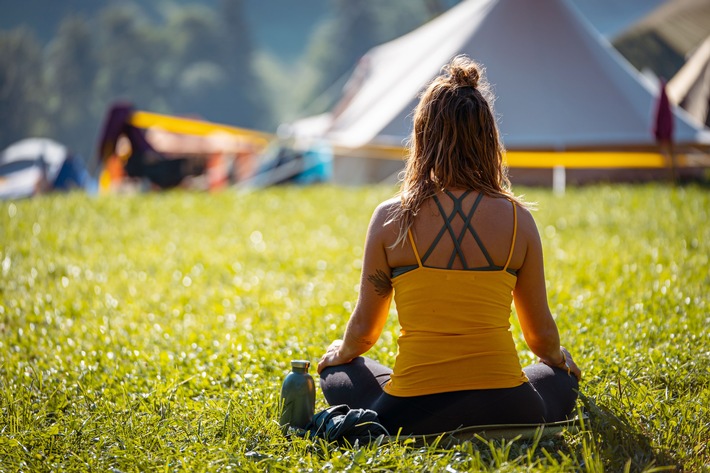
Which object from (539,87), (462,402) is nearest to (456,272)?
(462,402)

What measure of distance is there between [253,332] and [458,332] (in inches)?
98.5

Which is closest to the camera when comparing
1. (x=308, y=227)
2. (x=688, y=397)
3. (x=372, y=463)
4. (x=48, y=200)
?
(x=372, y=463)

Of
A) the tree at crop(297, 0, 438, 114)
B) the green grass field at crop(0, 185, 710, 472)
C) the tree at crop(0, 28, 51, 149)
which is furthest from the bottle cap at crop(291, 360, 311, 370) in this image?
the tree at crop(0, 28, 51, 149)

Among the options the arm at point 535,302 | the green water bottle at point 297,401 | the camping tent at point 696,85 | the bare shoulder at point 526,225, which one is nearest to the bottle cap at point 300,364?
the green water bottle at point 297,401

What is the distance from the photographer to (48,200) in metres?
11.5

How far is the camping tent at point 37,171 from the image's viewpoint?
2195cm

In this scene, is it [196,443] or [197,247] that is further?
[197,247]

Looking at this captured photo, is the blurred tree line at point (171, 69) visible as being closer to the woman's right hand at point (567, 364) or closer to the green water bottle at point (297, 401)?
the woman's right hand at point (567, 364)

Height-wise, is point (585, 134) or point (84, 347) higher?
point (585, 134)

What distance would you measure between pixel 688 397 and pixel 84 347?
356 cm

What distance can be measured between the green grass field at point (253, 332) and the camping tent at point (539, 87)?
2689 mm

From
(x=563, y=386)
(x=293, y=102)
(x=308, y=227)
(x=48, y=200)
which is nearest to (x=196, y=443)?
(x=563, y=386)

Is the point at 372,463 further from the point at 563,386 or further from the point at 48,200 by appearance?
the point at 48,200

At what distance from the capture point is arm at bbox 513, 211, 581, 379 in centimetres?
331
